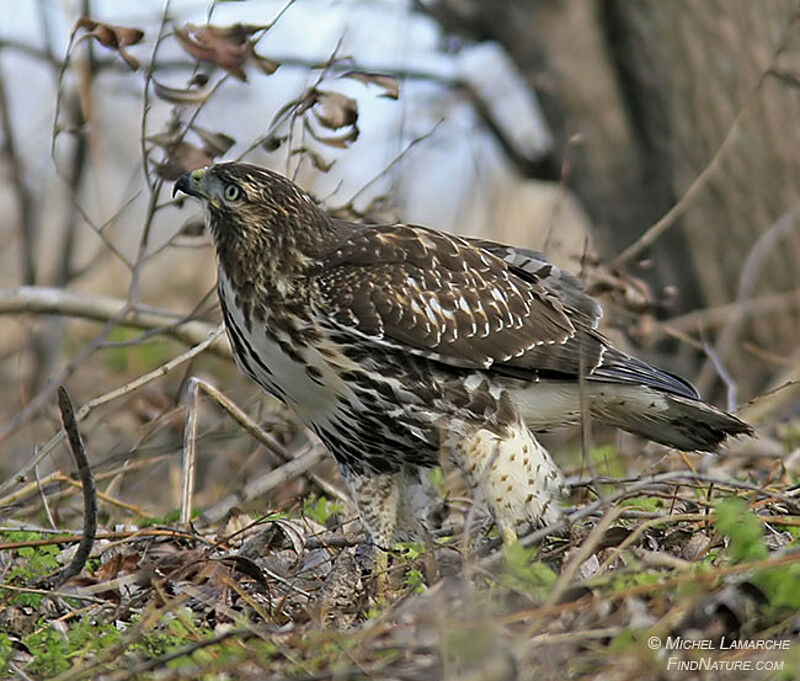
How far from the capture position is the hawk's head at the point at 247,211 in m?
4.09

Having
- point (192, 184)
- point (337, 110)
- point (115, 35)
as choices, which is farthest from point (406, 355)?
point (115, 35)

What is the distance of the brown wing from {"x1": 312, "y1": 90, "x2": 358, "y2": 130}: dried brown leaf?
1.59 ft

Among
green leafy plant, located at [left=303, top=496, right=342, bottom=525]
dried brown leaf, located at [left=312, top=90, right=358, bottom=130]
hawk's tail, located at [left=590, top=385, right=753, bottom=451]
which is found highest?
dried brown leaf, located at [left=312, top=90, right=358, bottom=130]

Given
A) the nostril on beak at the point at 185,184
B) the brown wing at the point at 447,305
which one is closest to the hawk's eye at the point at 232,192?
the nostril on beak at the point at 185,184

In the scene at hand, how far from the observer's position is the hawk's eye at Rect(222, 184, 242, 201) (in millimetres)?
4117

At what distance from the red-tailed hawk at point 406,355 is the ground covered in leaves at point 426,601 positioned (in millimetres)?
261

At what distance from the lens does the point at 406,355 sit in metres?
3.96

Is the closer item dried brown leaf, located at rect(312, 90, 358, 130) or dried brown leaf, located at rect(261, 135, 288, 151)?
dried brown leaf, located at rect(312, 90, 358, 130)

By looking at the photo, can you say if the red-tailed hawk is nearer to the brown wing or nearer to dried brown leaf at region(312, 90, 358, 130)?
the brown wing

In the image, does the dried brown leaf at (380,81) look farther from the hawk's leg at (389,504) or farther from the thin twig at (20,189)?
the thin twig at (20,189)

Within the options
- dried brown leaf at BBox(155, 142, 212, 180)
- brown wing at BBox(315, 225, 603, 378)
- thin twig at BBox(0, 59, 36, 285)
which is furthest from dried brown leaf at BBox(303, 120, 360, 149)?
thin twig at BBox(0, 59, 36, 285)

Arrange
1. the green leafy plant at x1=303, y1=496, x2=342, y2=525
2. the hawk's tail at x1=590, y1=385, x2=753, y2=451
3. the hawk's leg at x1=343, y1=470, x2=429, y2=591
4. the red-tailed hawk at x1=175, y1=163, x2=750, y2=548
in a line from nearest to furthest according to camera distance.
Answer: the red-tailed hawk at x1=175, y1=163, x2=750, y2=548, the hawk's leg at x1=343, y1=470, x2=429, y2=591, the hawk's tail at x1=590, y1=385, x2=753, y2=451, the green leafy plant at x1=303, y1=496, x2=342, y2=525

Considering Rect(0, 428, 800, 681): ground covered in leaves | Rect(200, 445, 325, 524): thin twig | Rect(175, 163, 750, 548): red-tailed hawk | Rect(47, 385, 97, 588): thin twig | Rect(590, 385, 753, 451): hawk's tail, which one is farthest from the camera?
Rect(200, 445, 325, 524): thin twig

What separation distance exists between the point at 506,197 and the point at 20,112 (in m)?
7.37
